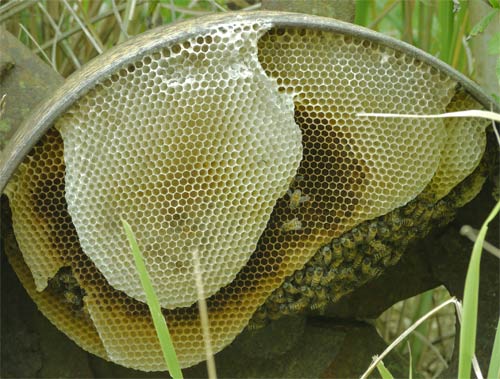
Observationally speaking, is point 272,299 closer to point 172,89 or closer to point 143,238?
point 143,238

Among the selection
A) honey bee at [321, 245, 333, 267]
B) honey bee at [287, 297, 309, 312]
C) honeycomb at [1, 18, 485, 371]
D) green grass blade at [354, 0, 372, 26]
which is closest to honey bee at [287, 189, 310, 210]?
honeycomb at [1, 18, 485, 371]

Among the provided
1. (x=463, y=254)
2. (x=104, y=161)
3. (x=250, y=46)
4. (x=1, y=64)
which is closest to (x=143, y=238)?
(x=104, y=161)

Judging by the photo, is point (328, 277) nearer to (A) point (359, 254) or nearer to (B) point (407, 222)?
(A) point (359, 254)

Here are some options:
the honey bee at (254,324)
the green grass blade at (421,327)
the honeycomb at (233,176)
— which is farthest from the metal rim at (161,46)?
the green grass blade at (421,327)

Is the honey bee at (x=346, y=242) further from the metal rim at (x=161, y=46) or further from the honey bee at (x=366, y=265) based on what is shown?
the metal rim at (x=161, y=46)

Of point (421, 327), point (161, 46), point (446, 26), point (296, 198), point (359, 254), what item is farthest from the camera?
point (421, 327)

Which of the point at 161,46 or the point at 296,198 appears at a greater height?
the point at 161,46

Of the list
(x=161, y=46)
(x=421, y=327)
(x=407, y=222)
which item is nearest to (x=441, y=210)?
(x=407, y=222)
